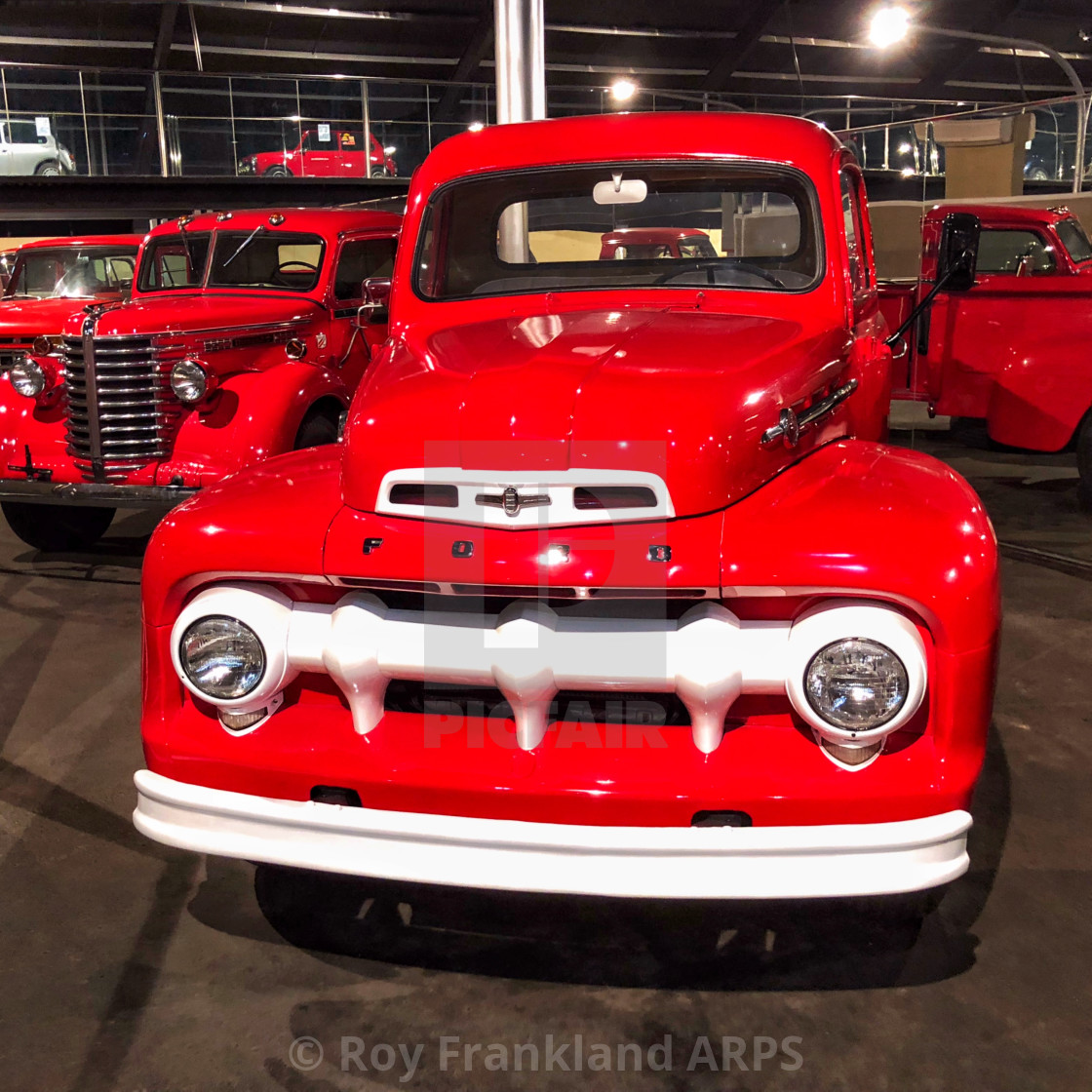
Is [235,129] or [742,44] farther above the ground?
[742,44]

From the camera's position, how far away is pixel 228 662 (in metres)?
1.94

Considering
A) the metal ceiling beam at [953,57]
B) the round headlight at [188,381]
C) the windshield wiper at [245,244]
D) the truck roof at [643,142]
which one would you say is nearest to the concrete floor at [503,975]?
the truck roof at [643,142]

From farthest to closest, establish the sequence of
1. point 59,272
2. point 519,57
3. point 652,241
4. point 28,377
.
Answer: point 59,272
point 519,57
point 28,377
point 652,241

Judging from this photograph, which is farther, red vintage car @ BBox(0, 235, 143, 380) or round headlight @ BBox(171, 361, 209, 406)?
red vintage car @ BBox(0, 235, 143, 380)

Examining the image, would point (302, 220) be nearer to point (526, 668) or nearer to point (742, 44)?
point (526, 668)

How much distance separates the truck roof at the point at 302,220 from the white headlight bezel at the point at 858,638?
4.72 meters

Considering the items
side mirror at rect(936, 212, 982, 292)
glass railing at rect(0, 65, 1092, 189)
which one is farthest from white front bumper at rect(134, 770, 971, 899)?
glass railing at rect(0, 65, 1092, 189)

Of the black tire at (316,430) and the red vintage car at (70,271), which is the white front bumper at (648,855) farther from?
the red vintage car at (70,271)

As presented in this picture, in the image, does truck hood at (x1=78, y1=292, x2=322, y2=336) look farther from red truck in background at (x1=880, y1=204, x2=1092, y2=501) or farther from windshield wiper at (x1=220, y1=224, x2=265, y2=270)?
red truck in background at (x1=880, y1=204, x2=1092, y2=501)

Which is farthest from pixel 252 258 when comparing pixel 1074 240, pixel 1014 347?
pixel 1074 240

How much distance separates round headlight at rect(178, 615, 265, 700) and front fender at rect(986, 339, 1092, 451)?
5.46 metres

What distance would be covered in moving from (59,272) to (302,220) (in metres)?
3.52

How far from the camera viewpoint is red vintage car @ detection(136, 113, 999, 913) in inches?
69.4

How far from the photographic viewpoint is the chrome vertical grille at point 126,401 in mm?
4914
